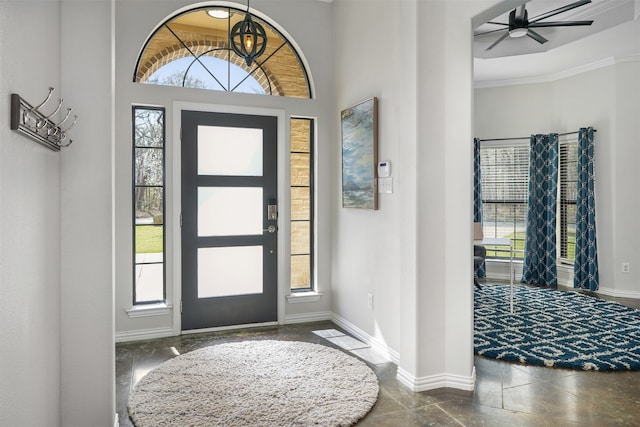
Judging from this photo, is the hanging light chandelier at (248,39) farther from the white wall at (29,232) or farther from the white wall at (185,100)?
the white wall at (29,232)

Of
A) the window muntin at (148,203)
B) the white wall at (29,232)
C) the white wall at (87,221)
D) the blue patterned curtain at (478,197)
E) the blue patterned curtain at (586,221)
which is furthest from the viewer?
the blue patterned curtain at (478,197)

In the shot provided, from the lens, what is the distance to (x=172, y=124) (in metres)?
3.91

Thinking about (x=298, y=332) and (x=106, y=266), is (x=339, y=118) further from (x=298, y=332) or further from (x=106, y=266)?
(x=106, y=266)

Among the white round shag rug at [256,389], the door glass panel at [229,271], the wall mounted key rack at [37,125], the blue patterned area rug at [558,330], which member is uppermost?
the wall mounted key rack at [37,125]

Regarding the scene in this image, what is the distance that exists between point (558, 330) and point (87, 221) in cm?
405

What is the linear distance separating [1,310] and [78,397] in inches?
39.0

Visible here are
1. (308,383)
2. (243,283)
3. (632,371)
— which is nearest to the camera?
(308,383)

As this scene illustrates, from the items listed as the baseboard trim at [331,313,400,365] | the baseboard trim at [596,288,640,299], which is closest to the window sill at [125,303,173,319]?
the baseboard trim at [331,313,400,365]

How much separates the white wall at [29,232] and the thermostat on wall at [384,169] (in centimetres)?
224

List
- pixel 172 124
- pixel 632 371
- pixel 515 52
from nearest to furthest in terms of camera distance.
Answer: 1. pixel 632 371
2. pixel 172 124
3. pixel 515 52

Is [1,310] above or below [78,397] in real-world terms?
above

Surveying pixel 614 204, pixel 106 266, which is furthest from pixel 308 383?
pixel 614 204

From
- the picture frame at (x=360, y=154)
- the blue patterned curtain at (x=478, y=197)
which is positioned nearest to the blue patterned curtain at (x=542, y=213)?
the blue patterned curtain at (x=478, y=197)

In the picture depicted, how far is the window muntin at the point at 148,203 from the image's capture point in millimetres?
3900
